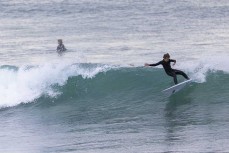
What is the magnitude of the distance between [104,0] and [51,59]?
103 feet

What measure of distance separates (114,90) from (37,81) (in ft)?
10.5

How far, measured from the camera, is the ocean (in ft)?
65.6

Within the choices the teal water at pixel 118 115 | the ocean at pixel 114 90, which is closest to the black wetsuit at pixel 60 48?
the ocean at pixel 114 90

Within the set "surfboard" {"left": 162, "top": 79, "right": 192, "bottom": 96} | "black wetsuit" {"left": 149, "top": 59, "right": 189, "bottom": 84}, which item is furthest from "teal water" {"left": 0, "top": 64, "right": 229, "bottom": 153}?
"black wetsuit" {"left": 149, "top": 59, "right": 189, "bottom": 84}

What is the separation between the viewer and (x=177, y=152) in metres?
17.8

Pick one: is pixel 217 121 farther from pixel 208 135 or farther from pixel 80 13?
pixel 80 13

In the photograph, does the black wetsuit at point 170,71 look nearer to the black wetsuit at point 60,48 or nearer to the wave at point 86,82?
the wave at point 86,82


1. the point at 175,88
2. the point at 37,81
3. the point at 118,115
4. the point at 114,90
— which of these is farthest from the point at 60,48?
the point at 118,115

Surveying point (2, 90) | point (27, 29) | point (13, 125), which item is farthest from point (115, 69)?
point (27, 29)

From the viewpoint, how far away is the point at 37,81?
28438mm

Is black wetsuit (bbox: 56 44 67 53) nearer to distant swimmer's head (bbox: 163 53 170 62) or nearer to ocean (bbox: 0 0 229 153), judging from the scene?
ocean (bbox: 0 0 229 153)

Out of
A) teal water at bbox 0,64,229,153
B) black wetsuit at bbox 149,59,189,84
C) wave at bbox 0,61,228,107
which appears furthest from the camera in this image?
wave at bbox 0,61,228,107

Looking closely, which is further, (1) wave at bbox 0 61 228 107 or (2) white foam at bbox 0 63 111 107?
(2) white foam at bbox 0 63 111 107

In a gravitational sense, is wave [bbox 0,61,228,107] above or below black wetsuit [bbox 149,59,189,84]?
below
